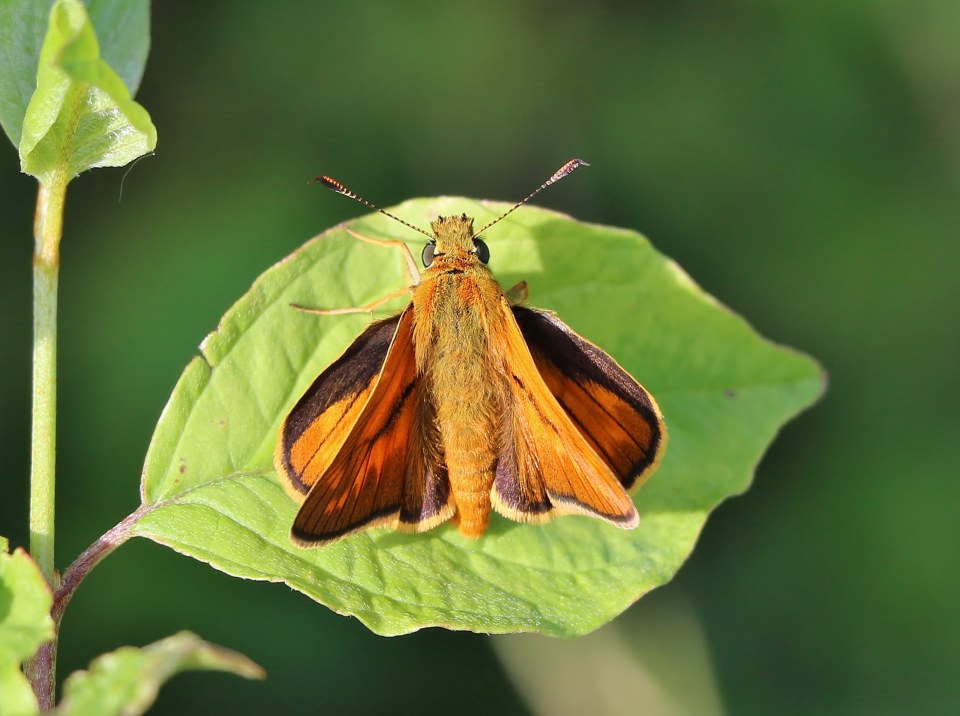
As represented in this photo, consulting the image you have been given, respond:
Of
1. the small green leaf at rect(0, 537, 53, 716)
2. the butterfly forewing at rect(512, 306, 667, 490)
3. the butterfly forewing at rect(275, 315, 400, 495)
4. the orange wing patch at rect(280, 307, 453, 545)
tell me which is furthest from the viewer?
the butterfly forewing at rect(512, 306, 667, 490)

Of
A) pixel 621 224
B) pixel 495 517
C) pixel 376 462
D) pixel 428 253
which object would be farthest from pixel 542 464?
pixel 621 224

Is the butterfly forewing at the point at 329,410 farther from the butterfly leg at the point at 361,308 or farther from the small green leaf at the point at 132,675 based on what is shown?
the small green leaf at the point at 132,675

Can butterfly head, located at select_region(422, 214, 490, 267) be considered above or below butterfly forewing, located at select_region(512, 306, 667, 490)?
above

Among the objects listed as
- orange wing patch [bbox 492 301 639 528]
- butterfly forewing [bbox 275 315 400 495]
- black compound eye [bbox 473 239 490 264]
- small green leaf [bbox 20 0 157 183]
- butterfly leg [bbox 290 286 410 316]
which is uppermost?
small green leaf [bbox 20 0 157 183]

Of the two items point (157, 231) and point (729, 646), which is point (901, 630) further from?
point (157, 231)

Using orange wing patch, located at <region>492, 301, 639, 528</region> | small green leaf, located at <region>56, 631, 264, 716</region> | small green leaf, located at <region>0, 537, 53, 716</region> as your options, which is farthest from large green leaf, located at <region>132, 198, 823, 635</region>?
small green leaf, located at <region>56, 631, 264, 716</region>

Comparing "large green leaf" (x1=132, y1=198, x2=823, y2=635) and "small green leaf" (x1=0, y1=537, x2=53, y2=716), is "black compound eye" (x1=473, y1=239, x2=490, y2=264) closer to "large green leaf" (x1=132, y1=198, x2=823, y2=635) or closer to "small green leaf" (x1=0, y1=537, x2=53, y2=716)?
"large green leaf" (x1=132, y1=198, x2=823, y2=635)

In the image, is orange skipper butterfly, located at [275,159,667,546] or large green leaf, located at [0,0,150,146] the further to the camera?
orange skipper butterfly, located at [275,159,667,546]
